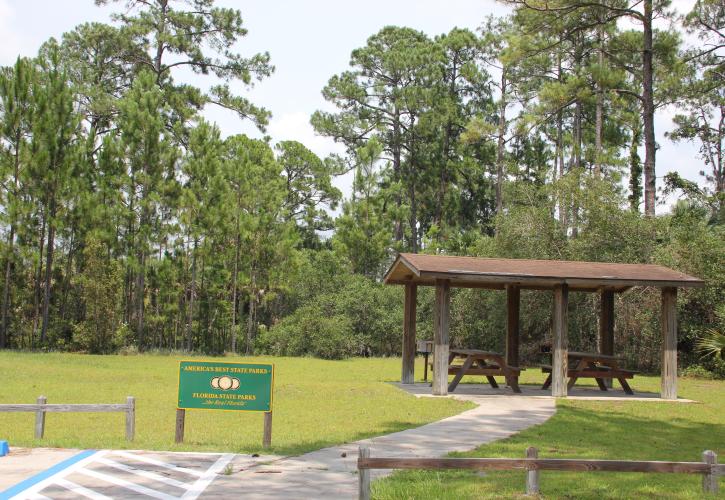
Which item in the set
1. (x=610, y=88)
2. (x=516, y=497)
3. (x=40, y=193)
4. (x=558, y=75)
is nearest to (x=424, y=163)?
(x=558, y=75)

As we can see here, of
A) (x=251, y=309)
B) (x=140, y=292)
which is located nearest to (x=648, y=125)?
(x=251, y=309)

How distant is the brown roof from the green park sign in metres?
6.24

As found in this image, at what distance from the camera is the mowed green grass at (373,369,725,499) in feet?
23.3

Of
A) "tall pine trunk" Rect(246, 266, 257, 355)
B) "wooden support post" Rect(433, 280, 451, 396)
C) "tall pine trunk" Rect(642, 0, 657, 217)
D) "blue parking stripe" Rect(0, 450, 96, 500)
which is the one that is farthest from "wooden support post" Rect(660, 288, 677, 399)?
"tall pine trunk" Rect(246, 266, 257, 355)

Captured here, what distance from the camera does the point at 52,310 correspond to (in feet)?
103

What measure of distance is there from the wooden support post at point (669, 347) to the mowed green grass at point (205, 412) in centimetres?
511

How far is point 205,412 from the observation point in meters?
13.9

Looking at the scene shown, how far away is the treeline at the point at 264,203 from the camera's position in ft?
87.4

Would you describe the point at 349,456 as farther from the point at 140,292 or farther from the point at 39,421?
the point at 140,292

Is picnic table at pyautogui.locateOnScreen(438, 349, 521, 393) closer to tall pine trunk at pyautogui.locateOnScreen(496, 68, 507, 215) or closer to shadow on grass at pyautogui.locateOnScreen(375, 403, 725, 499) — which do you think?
shadow on grass at pyautogui.locateOnScreen(375, 403, 725, 499)

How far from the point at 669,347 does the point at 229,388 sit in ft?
36.1

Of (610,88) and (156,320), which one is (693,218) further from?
(156,320)

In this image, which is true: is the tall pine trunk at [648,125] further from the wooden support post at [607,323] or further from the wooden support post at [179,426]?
the wooden support post at [179,426]

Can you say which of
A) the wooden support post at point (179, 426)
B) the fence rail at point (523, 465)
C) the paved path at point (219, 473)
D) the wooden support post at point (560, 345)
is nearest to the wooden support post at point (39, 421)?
the paved path at point (219, 473)
